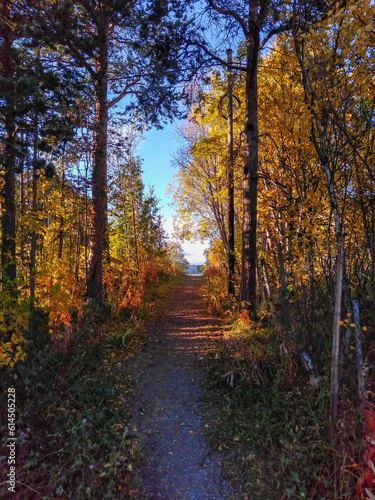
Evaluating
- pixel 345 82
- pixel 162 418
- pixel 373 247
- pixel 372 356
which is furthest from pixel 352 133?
pixel 162 418

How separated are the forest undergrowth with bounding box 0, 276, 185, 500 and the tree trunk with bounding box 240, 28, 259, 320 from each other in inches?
119

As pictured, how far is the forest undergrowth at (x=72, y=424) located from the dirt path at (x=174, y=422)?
0.23m

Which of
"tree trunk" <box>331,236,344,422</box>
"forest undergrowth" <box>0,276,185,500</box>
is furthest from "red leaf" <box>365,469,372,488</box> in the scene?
"forest undergrowth" <box>0,276,185,500</box>

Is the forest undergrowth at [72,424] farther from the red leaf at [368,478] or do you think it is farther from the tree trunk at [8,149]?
the red leaf at [368,478]

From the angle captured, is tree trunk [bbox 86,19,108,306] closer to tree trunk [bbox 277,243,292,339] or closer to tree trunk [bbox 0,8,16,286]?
tree trunk [bbox 0,8,16,286]

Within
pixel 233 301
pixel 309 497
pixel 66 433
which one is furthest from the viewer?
pixel 233 301

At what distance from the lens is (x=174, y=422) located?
11.2ft

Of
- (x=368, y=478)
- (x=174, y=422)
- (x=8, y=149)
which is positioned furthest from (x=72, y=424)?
(x=8, y=149)

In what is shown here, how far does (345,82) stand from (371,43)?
350mm

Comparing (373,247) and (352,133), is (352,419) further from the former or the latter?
(352,133)

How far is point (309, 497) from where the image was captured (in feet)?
7.36

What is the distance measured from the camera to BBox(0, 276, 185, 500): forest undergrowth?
7.95 feet

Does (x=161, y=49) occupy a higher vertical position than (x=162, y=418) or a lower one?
higher

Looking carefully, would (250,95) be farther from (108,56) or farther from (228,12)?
(108,56)
